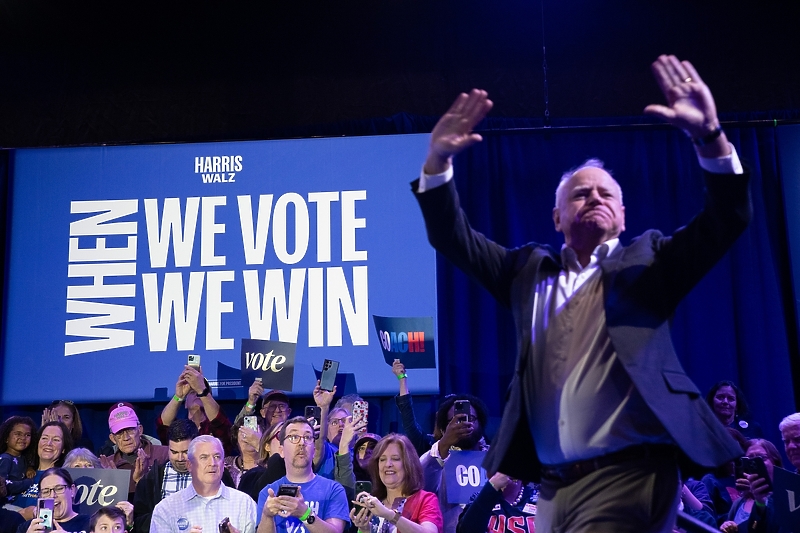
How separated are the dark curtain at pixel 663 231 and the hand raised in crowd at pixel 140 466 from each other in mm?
2247

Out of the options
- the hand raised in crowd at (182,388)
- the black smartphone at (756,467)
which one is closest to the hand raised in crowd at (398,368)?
the hand raised in crowd at (182,388)

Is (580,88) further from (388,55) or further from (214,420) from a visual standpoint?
(214,420)

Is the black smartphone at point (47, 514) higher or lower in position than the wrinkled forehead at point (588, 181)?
lower

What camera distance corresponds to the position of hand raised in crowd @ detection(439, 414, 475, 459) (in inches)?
163

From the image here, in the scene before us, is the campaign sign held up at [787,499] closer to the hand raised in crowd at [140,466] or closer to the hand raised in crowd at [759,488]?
the hand raised in crowd at [759,488]

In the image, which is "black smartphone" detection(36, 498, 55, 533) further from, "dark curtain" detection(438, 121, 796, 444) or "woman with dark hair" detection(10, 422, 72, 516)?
"dark curtain" detection(438, 121, 796, 444)

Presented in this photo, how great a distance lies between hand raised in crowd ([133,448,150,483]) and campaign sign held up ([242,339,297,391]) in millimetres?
964

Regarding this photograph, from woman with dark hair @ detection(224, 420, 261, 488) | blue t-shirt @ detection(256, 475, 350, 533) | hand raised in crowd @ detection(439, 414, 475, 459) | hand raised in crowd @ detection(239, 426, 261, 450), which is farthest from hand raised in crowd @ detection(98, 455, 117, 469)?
hand raised in crowd @ detection(439, 414, 475, 459)

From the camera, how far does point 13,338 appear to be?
6.18 m

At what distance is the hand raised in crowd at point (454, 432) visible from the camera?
4.14 metres

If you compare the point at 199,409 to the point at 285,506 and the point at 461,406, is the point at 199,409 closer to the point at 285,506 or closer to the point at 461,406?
the point at 461,406

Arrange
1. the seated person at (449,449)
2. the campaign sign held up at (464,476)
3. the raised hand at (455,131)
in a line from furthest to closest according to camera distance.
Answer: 1. the seated person at (449,449)
2. the campaign sign held up at (464,476)
3. the raised hand at (455,131)

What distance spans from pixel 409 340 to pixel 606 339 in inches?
156

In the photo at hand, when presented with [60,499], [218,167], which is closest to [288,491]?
[60,499]
